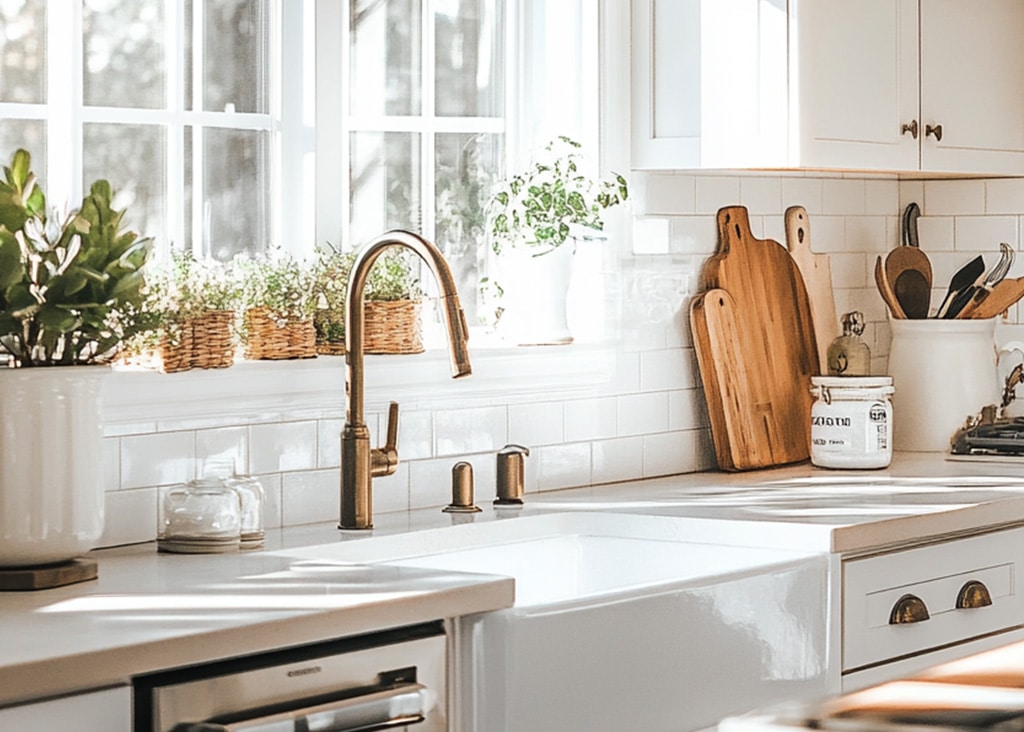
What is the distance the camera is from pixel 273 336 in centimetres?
321

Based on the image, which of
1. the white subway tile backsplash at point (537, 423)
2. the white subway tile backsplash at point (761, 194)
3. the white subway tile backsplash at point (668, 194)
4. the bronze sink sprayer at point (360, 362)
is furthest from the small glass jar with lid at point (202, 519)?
the white subway tile backsplash at point (761, 194)

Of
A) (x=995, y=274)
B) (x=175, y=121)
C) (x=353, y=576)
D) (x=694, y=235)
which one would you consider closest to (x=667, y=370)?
(x=694, y=235)

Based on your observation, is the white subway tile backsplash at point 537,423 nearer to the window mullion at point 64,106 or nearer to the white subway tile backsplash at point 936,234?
the window mullion at point 64,106

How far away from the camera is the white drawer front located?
3127 mm

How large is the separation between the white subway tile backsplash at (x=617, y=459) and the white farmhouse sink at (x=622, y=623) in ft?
1.64

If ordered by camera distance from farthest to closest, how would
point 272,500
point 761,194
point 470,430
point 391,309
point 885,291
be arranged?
point 885,291 < point 761,194 < point 470,430 < point 391,309 < point 272,500

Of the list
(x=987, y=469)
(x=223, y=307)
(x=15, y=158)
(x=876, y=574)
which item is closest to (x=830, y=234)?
(x=987, y=469)

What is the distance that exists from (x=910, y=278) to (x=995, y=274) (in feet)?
0.71

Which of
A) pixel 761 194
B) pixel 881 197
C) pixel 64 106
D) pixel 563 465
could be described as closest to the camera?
pixel 64 106

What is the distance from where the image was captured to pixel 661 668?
8.96 ft

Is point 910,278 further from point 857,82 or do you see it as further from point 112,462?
point 112,462

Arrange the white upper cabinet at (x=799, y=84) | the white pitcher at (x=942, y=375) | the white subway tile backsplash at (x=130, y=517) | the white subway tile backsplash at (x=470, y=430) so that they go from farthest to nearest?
the white pitcher at (x=942, y=375) → the white upper cabinet at (x=799, y=84) → the white subway tile backsplash at (x=470, y=430) → the white subway tile backsplash at (x=130, y=517)

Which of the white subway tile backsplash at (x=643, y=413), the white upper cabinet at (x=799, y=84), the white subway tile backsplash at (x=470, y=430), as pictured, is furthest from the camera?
the white subway tile backsplash at (x=643, y=413)

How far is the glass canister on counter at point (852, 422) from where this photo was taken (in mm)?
3996
